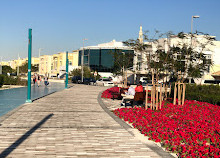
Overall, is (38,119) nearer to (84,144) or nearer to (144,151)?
(84,144)

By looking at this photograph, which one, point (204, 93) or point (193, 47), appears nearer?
point (204, 93)

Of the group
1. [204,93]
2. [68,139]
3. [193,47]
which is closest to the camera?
[68,139]

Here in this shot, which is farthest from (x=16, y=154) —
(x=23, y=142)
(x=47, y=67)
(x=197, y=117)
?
(x=47, y=67)

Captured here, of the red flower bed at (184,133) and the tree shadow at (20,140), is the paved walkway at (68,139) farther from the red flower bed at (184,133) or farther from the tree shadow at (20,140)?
the red flower bed at (184,133)

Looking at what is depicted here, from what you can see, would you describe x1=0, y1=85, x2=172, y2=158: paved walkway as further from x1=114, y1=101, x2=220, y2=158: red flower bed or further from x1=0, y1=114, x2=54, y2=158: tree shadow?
x1=114, y1=101, x2=220, y2=158: red flower bed

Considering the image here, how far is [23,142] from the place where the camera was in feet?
22.8

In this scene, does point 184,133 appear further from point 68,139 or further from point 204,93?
point 204,93

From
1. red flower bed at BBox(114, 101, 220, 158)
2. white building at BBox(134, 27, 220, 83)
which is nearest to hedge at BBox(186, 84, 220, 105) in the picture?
white building at BBox(134, 27, 220, 83)

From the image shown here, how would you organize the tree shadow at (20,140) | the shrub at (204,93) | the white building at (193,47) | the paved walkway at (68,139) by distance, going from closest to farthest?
the tree shadow at (20,140), the paved walkway at (68,139), the shrub at (204,93), the white building at (193,47)

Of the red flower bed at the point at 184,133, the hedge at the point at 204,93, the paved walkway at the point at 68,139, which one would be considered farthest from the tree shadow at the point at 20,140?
the hedge at the point at 204,93

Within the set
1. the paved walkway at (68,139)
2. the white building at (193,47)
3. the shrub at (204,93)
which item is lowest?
the paved walkway at (68,139)

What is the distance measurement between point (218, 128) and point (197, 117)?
2118 mm

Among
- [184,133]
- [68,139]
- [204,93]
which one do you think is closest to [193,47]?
[204,93]

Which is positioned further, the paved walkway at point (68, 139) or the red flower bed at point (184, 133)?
the red flower bed at point (184, 133)
